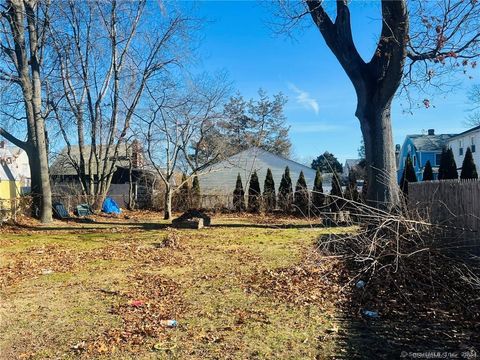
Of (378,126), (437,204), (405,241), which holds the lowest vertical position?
(405,241)

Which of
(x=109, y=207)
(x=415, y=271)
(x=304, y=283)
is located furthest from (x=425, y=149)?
(x=304, y=283)

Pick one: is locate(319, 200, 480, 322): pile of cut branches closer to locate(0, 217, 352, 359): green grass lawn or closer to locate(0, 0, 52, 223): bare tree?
locate(0, 217, 352, 359): green grass lawn

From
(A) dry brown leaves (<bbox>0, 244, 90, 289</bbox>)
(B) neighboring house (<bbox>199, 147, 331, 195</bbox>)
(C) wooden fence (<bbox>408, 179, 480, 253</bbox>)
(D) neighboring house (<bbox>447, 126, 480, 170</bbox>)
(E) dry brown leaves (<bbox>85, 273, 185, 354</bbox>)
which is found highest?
(D) neighboring house (<bbox>447, 126, 480, 170</bbox>)

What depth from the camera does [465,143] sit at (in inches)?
1364

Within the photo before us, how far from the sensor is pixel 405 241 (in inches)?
255

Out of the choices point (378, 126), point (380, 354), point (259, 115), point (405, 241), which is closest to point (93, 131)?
point (378, 126)

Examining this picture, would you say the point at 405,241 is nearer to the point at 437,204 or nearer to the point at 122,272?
the point at 437,204

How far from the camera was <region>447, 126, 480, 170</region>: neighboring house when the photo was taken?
3266cm

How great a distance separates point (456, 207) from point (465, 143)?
30.8 meters

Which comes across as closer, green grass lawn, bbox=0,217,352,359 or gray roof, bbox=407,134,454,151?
green grass lawn, bbox=0,217,352,359

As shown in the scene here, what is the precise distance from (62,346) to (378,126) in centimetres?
898

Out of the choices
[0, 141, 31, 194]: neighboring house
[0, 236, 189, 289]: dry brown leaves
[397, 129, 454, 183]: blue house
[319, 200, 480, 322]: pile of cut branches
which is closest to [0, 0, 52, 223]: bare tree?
[0, 236, 189, 289]: dry brown leaves

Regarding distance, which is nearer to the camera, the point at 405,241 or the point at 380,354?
the point at 380,354

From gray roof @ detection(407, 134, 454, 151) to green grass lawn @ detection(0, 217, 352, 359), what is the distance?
33364mm
